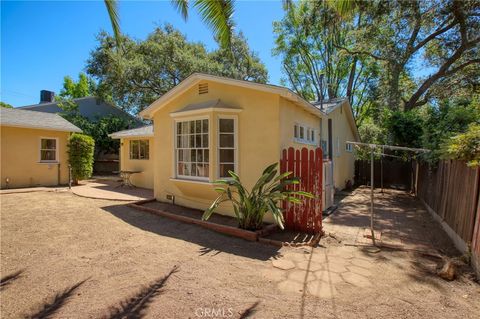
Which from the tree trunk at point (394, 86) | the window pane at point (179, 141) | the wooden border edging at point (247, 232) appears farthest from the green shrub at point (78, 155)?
the tree trunk at point (394, 86)

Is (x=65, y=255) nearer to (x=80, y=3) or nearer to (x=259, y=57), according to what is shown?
(x=80, y=3)

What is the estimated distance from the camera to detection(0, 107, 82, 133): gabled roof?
12.3 meters

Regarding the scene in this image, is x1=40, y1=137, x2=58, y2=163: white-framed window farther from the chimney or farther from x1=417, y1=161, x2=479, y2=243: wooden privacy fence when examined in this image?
the chimney

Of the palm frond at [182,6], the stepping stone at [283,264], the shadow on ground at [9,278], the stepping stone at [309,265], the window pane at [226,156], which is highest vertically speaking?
the palm frond at [182,6]

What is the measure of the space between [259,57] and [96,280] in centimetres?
2666

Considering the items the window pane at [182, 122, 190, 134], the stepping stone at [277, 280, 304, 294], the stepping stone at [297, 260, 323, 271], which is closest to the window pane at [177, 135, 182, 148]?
the window pane at [182, 122, 190, 134]

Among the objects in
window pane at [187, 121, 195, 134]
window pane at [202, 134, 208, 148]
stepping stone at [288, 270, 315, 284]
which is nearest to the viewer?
stepping stone at [288, 270, 315, 284]

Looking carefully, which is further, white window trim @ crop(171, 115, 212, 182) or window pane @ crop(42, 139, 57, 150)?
window pane @ crop(42, 139, 57, 150)

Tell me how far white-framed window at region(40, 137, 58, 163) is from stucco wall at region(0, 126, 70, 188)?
18 centimetres

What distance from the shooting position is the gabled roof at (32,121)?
40.4 feet

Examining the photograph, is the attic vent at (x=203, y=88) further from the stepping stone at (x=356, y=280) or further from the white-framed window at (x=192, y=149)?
the stepping stone at (x=356, y=280)

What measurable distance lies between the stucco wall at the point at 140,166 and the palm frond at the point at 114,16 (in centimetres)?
901

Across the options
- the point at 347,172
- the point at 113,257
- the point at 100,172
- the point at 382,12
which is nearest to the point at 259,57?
the point at 382,12

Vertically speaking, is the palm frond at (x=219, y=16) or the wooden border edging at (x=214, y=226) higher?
the palm frond at (x=219, y=16)
